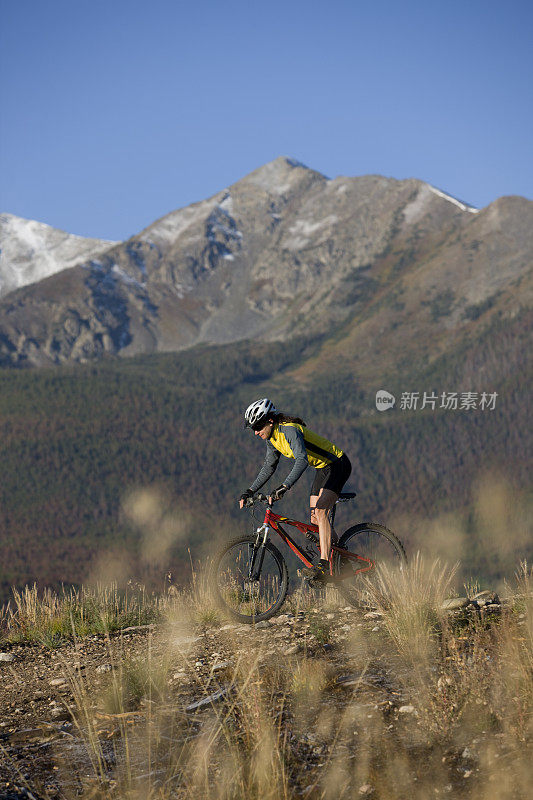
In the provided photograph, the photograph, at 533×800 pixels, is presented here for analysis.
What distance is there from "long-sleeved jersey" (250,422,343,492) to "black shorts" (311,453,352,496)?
69 mm

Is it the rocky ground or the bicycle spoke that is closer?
the rocky ground

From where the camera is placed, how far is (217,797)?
186 inches

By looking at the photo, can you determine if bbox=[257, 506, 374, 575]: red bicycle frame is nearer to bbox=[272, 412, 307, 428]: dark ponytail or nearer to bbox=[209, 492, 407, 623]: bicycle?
bbox=[209, 492, 407, 623]: bicycle

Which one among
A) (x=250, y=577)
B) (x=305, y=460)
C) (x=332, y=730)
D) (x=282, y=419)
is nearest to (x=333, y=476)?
(x=305, y=460)

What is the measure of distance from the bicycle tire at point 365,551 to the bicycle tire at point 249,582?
74 cm

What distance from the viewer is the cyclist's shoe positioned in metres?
9.20

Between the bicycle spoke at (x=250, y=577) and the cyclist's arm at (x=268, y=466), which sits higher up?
the cyclist's arm at (x=268, y=466)

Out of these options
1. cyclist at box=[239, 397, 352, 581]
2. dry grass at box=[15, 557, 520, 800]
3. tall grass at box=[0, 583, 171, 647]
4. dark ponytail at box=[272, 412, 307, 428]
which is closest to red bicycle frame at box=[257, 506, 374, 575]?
cyclist at box=[239, 397, 352, 581]

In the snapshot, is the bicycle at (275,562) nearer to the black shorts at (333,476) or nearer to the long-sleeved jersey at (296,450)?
the black shorts at (333,476)

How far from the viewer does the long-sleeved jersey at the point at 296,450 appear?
28.8 ft

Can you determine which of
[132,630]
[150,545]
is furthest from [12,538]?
[132,630]

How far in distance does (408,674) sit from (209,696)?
177 centimetres

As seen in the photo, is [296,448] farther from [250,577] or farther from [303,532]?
[250,577]

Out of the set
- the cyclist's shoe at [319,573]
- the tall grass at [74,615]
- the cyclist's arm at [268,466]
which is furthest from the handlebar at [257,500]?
the tall grass at [74,615]
